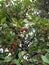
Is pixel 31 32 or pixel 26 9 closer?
pixel 31 32

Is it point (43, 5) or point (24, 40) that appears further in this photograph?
point (43, 5)

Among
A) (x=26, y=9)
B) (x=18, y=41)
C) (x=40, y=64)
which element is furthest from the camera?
(x=26, y=9)

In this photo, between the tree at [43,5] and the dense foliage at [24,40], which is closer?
the dense foliage at [24,40]

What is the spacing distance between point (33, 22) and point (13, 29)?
214mm

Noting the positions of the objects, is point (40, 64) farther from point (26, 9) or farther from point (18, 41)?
point (26, 9)

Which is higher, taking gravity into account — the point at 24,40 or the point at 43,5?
the point at 24,40

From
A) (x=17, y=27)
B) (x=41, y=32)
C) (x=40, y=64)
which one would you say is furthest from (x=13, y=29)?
(x=40, y=64)

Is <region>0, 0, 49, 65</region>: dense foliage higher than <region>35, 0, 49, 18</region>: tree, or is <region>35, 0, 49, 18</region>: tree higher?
<region>0, 0, 49, 65</region>: dense foliage

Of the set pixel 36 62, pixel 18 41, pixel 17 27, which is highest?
pixel 17 27

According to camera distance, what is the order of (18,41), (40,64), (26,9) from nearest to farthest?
(40,64) → (18,41) → (26,9)

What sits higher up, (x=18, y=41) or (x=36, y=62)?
(x=18, y=41)

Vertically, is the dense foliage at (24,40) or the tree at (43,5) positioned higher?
the dense foliage at (24,40)

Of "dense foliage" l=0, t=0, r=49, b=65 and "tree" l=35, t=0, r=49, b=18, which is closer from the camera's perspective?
"dense foliage" l=0, t=0, r=49, b=65

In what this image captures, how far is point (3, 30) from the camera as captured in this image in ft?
6.64
